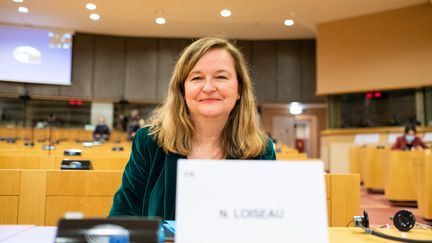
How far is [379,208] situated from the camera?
527cm

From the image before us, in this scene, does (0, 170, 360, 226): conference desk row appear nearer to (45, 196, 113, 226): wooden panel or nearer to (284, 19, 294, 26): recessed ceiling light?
(45, 196, 113, 226): wooden panel

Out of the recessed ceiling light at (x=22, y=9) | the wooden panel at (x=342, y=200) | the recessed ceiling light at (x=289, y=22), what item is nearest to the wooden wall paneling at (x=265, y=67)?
the recessed ceiling light at (x=289, y=22)

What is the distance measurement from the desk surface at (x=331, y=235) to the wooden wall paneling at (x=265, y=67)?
1155cm

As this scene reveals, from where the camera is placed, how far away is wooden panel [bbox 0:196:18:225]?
241 cm

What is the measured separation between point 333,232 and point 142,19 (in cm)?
1031

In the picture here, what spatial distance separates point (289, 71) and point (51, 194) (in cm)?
1085

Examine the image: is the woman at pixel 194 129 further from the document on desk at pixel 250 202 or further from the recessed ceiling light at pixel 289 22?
the recessed ceiling light at pixel 289 22

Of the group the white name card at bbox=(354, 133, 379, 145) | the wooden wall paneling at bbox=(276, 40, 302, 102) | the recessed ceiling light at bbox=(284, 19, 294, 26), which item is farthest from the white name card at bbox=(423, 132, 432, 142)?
the wooden wall paneling at bbox=(276, 40, 302, 102)

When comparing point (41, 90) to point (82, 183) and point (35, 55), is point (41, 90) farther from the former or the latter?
point (82, 183)


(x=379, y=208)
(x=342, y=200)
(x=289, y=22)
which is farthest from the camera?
(x=289, y=22)

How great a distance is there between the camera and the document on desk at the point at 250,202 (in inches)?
26.5

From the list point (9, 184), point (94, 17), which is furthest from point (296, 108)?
point (9, 184)

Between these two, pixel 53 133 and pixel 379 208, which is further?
pixel 53 133

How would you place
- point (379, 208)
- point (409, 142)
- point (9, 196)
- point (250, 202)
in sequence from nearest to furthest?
point (250, 202) → point (9, 196) → point (379, 208) → point (409, 142)
